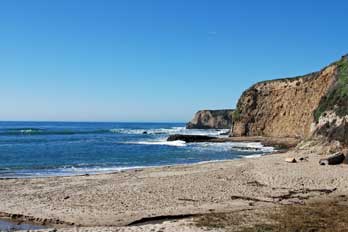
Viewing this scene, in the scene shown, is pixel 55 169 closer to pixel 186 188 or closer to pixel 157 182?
pixel 157 182

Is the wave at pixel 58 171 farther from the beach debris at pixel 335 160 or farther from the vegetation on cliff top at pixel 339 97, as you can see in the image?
the vegetation on cliff top at pixel 339 97

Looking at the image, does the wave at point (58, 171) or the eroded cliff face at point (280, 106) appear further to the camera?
the eroded cliff face at point (280, 106)

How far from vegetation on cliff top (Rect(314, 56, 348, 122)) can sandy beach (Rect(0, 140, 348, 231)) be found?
34.0 feet

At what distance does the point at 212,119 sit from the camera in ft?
489

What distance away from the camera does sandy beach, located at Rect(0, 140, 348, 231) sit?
48.0 feet

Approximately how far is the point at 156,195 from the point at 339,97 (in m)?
23.6

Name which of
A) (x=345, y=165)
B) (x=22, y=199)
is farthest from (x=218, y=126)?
(x=22, y=199)

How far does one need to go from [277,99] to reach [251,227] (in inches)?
2454

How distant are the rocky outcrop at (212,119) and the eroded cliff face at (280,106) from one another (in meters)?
66.5

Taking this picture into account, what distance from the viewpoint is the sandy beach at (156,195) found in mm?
14633

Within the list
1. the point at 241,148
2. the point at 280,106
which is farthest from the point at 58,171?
the point at 280,106

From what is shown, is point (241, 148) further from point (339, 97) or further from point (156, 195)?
point (156, 195)

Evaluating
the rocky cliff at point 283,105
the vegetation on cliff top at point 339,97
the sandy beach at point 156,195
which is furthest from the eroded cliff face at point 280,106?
the sandy beach at point 156,195

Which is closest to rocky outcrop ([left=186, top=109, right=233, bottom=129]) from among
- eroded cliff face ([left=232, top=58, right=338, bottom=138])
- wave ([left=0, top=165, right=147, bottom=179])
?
eroded cliff face ([left=232, top=58, right=338, bottom=138])
